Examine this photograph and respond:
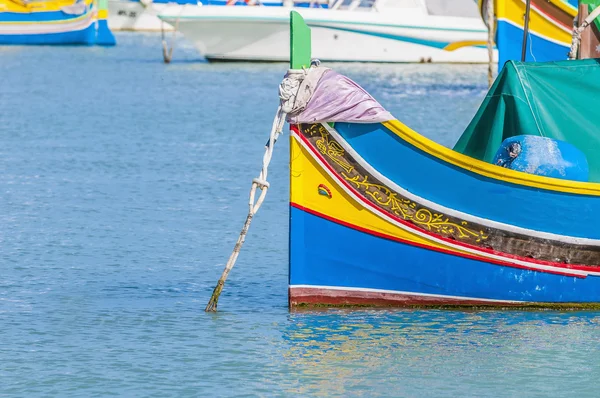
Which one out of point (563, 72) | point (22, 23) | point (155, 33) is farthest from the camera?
point (155, 33)

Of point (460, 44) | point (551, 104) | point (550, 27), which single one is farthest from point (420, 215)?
point (460, 44)

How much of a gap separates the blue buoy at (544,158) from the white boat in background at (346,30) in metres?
37.6

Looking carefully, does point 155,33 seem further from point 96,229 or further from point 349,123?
point 349,123

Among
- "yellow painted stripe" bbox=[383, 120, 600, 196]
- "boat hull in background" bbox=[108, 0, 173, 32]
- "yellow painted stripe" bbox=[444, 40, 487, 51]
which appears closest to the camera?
"yellow painted stripe" bbox=[383, 120, 600, 196]

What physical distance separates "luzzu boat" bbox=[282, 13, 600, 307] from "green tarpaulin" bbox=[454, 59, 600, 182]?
58cm

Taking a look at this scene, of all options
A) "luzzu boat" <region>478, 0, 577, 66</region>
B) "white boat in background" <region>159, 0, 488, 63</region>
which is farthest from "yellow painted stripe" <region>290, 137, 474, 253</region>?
"white boat in background" <region>159, 0, 488, 63</region>

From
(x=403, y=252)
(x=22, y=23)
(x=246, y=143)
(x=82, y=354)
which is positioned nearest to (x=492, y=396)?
(x=403, y=252)

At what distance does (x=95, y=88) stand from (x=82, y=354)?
102ft

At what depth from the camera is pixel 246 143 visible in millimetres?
26625

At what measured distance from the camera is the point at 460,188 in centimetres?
1114

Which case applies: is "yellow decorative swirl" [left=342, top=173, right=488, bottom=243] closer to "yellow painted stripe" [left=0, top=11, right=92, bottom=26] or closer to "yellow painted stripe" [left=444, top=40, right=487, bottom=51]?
"yellow painted stripe" [left=444, top=40, right=487, bottom=51]

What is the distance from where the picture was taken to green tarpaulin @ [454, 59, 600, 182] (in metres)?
12.2

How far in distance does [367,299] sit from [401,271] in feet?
1.31

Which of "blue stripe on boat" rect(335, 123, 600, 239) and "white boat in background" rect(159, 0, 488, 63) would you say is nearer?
"blue stripe on boat" rect(335, 123, 600, 239)
